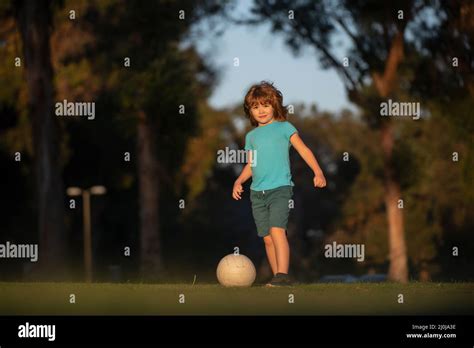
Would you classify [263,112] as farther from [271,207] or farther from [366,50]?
[366,50]

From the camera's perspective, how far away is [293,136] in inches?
487

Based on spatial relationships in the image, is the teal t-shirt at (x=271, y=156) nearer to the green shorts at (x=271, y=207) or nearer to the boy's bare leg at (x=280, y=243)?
the green shorts at (x=271, y=207)

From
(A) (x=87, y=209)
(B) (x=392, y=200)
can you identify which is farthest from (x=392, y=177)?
(A) (x=87, y=209)

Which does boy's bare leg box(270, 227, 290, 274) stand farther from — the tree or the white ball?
the tree

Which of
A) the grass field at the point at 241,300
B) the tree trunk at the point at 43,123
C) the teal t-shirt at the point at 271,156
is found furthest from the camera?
the tree trunk at the point at 43,123

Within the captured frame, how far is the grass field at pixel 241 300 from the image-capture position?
1080 cm

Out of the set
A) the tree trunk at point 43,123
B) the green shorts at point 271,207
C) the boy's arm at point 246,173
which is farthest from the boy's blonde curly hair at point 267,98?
the tree trunk at point 43,123

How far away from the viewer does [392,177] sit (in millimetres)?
42219

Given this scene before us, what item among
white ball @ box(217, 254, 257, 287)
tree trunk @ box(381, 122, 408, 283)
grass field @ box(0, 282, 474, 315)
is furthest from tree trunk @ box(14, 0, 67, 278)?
white ball @ box(217, 254, 257, 287)

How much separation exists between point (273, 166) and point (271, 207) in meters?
0.46

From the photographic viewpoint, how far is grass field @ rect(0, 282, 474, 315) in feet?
35.4

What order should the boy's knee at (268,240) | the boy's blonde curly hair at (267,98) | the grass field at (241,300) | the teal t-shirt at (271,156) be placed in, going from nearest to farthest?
1. the grass field at (241,300)
2. the teal t-shirt at (271,156)
3. the boy's blonde curly hair at (267,98)
4. the boy's knee at (268,240)

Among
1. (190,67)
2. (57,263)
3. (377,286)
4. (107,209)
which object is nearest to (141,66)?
(190,67)
